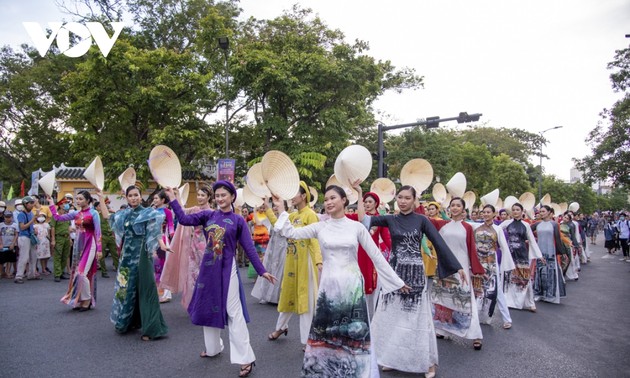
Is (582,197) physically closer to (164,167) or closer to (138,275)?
(138,275)

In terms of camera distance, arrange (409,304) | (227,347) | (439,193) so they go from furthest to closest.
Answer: (439,193) < (227,347) < (409,304)

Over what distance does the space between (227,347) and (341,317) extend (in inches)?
90.3

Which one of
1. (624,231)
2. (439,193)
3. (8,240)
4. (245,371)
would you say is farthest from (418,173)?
(624,231)

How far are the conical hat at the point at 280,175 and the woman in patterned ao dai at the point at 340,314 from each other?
922 millimetres

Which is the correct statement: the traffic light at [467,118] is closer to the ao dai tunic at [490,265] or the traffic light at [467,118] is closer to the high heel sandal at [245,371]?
the ao dai tunic at [490,265]

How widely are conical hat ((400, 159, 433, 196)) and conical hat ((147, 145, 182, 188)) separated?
358cm

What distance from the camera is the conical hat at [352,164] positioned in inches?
186

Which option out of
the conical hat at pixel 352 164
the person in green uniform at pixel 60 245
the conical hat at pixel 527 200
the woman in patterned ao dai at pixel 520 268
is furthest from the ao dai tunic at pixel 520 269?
the person in green uniform at pixel 60 245

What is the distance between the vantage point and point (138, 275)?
5832 millimetres

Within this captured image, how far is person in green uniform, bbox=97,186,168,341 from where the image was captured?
5.79m

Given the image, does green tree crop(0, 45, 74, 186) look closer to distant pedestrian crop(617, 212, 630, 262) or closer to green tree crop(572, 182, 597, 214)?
distant pedestrian crop(617, 212, 630, 262)

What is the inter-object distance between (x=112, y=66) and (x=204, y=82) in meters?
3.26

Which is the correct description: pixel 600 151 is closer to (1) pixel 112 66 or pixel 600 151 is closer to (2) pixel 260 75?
(2) pixel 260 75

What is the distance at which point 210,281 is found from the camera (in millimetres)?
4727
